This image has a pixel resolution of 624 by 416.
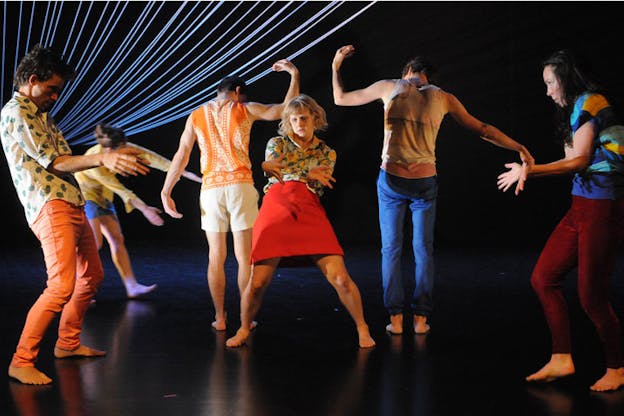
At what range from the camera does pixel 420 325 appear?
4465 millimetres

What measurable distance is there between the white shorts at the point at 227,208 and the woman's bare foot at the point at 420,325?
1.13 m

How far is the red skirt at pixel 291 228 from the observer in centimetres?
396

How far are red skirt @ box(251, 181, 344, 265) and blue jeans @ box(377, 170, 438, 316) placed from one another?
521 millimetres

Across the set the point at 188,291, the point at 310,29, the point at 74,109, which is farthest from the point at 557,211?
the point at 74,109

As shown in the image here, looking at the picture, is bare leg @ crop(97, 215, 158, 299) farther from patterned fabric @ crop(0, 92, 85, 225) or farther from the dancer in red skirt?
patterned fabric @ crop(0, 92, 85, 225)

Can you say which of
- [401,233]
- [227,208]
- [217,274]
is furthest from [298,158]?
[217,274]

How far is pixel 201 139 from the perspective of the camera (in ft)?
15.1

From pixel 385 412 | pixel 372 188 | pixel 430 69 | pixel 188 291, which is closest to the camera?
pixel 385 412

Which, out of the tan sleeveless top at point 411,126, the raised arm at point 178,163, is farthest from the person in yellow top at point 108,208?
the tan sleeveless top at point 411,126

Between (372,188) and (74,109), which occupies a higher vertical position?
(74,109)

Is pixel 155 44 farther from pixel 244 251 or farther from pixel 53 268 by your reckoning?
pixel 53 268

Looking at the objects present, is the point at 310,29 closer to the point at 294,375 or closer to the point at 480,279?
the point at 480,279

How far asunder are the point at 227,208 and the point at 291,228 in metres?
0.73

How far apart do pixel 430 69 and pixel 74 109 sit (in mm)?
4879
